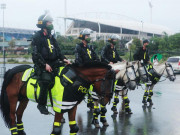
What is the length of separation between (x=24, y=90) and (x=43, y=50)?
3.25 feet

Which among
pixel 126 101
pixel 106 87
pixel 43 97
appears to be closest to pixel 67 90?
pixel 43 97

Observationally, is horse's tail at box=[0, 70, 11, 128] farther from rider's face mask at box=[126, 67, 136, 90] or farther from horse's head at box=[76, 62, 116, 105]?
rider's face mask at box=[126, 67, 136, 90]

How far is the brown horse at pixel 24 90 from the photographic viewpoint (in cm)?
508

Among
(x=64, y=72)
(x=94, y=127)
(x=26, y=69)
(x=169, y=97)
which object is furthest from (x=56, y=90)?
(x=169, y=97)

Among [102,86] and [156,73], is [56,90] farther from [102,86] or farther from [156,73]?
[156,73]

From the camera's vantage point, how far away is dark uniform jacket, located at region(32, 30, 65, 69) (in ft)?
17.3

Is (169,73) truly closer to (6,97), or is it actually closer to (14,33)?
(6,97)

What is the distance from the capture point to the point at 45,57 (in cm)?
541

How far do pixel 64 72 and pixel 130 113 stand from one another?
190 inches

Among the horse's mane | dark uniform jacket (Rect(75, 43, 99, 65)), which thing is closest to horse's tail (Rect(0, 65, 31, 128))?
the horse's mane

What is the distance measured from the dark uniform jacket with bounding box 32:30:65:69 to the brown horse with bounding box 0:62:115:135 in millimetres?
471

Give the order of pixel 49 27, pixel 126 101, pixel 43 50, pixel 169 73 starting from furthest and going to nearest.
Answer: pixel 169 73
pixel 126 101
pixel 49 27
pixel 43 50

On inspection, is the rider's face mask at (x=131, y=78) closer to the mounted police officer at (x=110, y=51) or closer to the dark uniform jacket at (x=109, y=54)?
the mounted police officer at (x=110, y=51)

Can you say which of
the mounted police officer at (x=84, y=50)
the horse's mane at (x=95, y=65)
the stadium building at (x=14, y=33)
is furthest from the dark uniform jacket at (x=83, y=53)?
the stadium building at (x=14, y=33)
